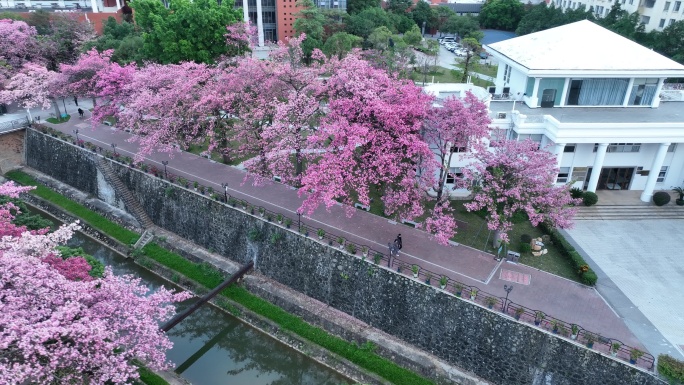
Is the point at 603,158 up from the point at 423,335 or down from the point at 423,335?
up

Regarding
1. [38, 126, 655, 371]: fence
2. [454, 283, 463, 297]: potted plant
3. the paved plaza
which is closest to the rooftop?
the paved plaza

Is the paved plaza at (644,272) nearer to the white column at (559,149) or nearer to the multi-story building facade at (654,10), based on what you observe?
the white column at (559,149)

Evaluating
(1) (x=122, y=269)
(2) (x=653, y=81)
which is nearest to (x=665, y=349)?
(2) (x=653, y=81)

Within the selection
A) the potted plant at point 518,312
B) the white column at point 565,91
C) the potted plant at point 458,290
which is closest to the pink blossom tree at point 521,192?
the potted plant at point 458,290

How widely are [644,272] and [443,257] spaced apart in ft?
30.5

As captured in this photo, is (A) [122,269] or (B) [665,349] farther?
(A) [122,269]

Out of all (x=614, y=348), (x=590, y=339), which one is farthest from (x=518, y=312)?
(x=614, y=348)

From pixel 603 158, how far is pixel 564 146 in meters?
2.46

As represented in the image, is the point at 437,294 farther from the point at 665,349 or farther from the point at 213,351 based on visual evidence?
the point at 213,351

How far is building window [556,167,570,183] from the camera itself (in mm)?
27219

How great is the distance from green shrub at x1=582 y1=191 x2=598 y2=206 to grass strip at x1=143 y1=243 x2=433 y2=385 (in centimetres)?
1476

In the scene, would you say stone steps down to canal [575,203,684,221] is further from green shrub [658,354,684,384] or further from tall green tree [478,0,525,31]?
tall green tree [478,0,525,31]

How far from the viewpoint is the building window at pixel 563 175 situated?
27.2 m

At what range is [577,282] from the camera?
2066 cm
